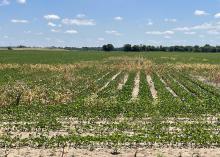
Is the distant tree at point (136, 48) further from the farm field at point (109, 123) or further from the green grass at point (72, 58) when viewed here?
the farm field at point (109, 123)

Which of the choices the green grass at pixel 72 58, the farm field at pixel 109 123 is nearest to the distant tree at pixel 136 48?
the green grass at pixel 72 58

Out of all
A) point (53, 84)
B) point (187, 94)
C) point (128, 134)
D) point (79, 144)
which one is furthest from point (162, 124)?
point (53, 84)

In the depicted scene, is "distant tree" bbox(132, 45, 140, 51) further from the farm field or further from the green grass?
the farm field

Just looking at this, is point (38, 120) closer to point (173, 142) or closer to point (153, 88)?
point (173, 142)

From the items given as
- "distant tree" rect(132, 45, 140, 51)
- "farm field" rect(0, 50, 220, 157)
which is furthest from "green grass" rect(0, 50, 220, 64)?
"distant tree" rect(132, 45, 140, 51)

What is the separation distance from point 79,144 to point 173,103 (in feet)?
33.0

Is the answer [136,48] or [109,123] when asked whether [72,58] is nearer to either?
[109,123]

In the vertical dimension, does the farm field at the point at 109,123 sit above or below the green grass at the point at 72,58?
above

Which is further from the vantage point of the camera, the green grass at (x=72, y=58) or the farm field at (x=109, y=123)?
the green grass at (x=72, y=58)

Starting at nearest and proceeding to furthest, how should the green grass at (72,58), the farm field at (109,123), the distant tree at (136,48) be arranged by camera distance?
the farm field at (109,123)
the green grass at (72,58)
the distant tree at (136,48)

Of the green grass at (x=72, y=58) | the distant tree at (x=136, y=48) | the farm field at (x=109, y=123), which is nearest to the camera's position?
the farm field at (x=109, y=123)

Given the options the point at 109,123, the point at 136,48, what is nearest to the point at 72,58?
the point at 109,123

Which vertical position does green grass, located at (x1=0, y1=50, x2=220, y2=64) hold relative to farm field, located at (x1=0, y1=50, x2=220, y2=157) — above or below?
below

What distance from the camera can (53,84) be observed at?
32.8m
